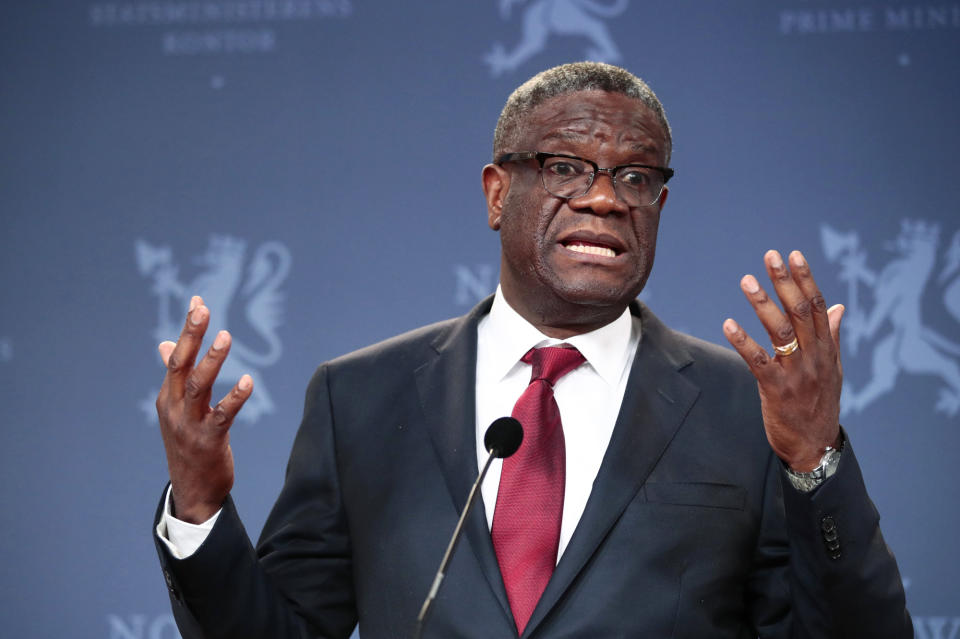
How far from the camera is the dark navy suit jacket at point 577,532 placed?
153 centimetres

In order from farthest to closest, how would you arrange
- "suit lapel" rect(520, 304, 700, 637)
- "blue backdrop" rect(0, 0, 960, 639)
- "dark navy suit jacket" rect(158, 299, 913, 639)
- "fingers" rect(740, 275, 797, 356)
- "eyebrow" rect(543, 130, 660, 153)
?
"blue backdrop" rect(0, 0, 960, 639)
"eyebrow" rect(543, 130, 660, 153)
"suit lapel" rect(520, 304, 700, 637)
"dark navy suit jacket" rect(158, 299, 913, 639)
"fingers" rect(740, 275, 797, 356)

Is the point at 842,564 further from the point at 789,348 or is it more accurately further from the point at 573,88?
the point at 573,88

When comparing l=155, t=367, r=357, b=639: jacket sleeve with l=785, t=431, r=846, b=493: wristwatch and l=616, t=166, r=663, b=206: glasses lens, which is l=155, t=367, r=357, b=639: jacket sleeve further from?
l=785, t=431, r=846, b=493: wristwatch

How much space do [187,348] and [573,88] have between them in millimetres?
855

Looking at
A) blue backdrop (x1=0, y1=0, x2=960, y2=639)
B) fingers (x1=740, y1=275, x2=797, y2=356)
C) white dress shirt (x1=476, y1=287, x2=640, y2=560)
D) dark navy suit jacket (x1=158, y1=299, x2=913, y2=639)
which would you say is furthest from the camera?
blue backdrop (x1=0, y1=0, x2=960, y2=639)

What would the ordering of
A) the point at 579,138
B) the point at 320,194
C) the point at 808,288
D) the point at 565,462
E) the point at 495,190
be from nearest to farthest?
the point at 808,288 → the point at 565,462 → the point at 579,138 → the point at 495,190 → the point at 320,194

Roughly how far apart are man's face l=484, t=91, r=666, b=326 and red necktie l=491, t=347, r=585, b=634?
0.14 m

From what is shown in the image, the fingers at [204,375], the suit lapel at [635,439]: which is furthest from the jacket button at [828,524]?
the fingers at [204,375]

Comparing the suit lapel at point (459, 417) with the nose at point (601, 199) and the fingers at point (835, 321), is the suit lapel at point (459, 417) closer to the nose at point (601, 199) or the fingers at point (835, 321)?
the nose at point (601, 199)

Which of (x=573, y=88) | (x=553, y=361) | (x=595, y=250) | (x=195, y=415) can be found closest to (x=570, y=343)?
(x=553, y=361)

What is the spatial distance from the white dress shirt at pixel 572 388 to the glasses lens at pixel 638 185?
228mm

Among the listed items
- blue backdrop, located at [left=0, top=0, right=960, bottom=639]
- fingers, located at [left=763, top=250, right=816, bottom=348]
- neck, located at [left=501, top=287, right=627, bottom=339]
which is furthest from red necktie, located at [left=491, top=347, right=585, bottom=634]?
blue backdrop, located at [left=0, top=0, right=960, bottom=639]

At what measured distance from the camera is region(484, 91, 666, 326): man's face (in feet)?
6.06

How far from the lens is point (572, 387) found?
1.87 m
